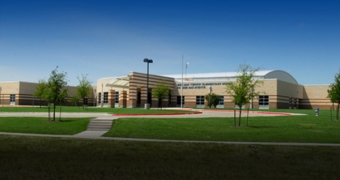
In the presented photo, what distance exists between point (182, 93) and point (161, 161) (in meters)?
62.1

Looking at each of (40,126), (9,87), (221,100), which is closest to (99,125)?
(40,126)

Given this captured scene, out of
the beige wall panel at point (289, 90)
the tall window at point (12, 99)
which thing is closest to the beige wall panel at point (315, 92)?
the beige wall panel at point (289, 90)

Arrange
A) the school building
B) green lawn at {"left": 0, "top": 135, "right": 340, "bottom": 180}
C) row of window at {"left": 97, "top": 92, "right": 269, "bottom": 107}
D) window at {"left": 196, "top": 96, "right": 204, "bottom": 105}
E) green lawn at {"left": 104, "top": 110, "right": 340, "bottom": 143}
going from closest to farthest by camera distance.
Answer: green lawn at {"left": 0, "top": 135, "right": 340, "bottom": 180} < green lawn at {"left": 104, "top": 110, "right": 340, "bottom": 143} < the school building < row of window at {"left": 97, "top": 92, "right": 269, "bottom": 107} < window at {"left": 196, "top": 96, "right": 204, "bottom": 105}

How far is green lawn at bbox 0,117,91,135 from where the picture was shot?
20406 millimetres

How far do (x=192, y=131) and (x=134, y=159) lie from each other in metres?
10.2

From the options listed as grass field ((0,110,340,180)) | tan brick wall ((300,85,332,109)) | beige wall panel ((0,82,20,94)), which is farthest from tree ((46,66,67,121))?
tan brick wall ((300,85,332,109))

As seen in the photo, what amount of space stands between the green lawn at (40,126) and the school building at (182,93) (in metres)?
38.2

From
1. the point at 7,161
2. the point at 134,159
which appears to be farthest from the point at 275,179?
the point at 7,161

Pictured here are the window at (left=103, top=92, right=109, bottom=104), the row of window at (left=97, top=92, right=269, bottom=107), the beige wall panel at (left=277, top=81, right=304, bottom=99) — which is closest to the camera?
the row of window at (left=97, top=92, right=269, bottom=107)

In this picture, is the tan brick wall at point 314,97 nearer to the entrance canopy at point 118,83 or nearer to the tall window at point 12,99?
the entrance canopy at point 118,83

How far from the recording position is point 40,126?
74.2 ft

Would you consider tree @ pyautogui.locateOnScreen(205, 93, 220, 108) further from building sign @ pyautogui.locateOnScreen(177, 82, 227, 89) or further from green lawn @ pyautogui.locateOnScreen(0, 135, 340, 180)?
green lawn @ pyautogui.locateOnScreen(0, 135, 340, 180)

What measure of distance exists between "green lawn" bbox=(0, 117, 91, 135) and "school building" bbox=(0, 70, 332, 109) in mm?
38172

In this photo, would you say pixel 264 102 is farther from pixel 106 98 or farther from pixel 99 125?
pixel 99 125
